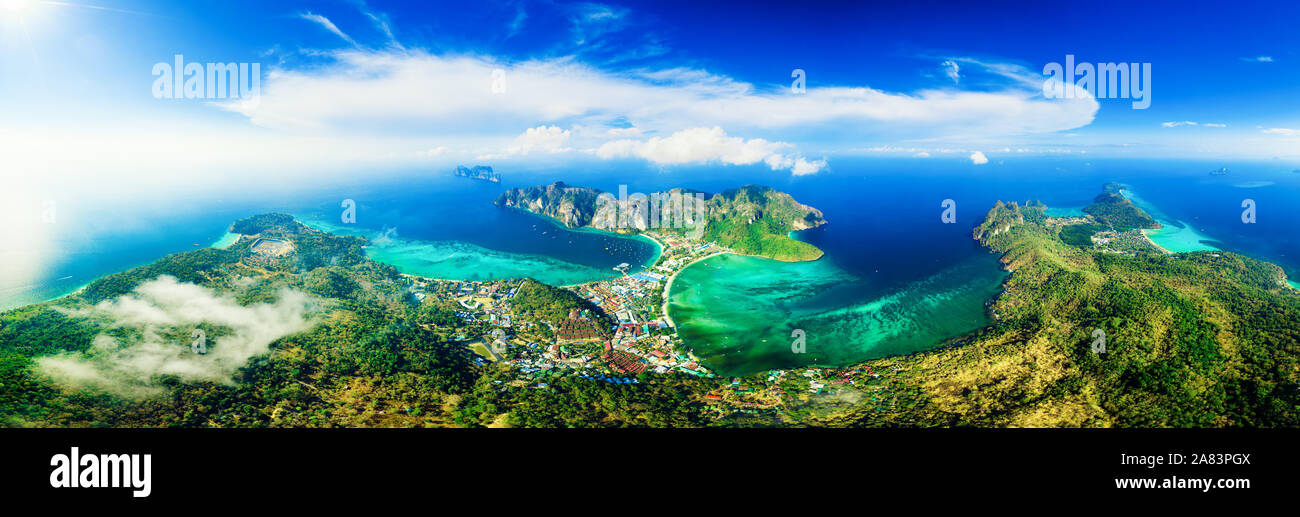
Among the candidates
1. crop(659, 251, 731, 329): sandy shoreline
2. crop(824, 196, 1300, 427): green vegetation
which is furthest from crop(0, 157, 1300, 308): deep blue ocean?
crop(824, 196, 1300, 427): green vegetation

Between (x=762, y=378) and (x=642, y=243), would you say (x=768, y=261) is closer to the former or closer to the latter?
(x=642, y=243)

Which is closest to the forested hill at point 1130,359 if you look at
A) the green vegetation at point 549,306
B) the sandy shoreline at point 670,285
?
the sandy shoreline at point 670,285

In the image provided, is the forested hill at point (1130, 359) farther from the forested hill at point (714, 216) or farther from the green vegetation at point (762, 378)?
the forested hill at point (714, 216)

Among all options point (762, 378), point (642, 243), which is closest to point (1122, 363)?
point (762, 378)
